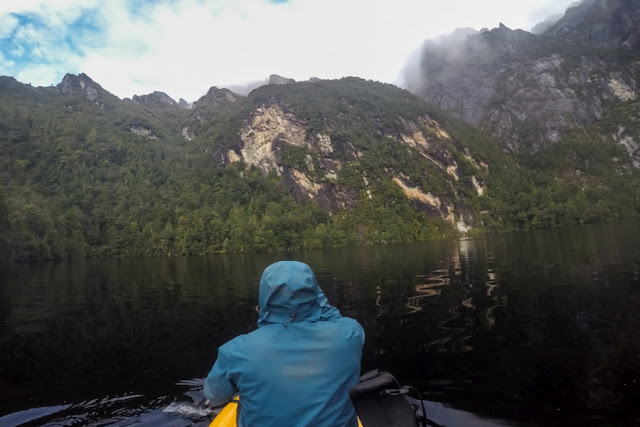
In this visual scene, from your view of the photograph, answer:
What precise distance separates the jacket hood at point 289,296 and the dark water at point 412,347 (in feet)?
16.4

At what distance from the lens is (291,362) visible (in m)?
2.79

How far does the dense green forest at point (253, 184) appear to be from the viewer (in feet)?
316

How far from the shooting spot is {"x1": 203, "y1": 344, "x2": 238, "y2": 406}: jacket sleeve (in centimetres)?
297

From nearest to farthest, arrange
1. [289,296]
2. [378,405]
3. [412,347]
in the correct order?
[289,296]
[378,405]
[412,347]

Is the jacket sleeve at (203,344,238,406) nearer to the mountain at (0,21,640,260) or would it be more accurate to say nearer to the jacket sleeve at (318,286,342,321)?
the jacket sleeve at (318,286,342,321)

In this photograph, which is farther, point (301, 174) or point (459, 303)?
point (301, 174)

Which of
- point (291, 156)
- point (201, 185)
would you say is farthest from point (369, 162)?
point (201, 185)

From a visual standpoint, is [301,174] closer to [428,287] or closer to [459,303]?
[428,287]

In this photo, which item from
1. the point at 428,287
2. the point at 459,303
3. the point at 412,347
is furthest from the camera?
the point at 428,287

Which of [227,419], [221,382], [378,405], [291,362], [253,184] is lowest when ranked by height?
[378,405]

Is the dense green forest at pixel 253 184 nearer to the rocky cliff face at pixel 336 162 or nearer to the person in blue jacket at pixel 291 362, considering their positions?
the rocky cliff face at pixel 336 162

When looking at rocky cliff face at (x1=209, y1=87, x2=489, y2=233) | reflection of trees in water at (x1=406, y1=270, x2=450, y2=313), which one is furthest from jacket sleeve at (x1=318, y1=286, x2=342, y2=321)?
rocky cliff face at (x1=209, y1=87, x2=489, y2=233)

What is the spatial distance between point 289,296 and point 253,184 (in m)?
128

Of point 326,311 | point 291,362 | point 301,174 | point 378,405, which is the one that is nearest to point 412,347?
point 378,405
